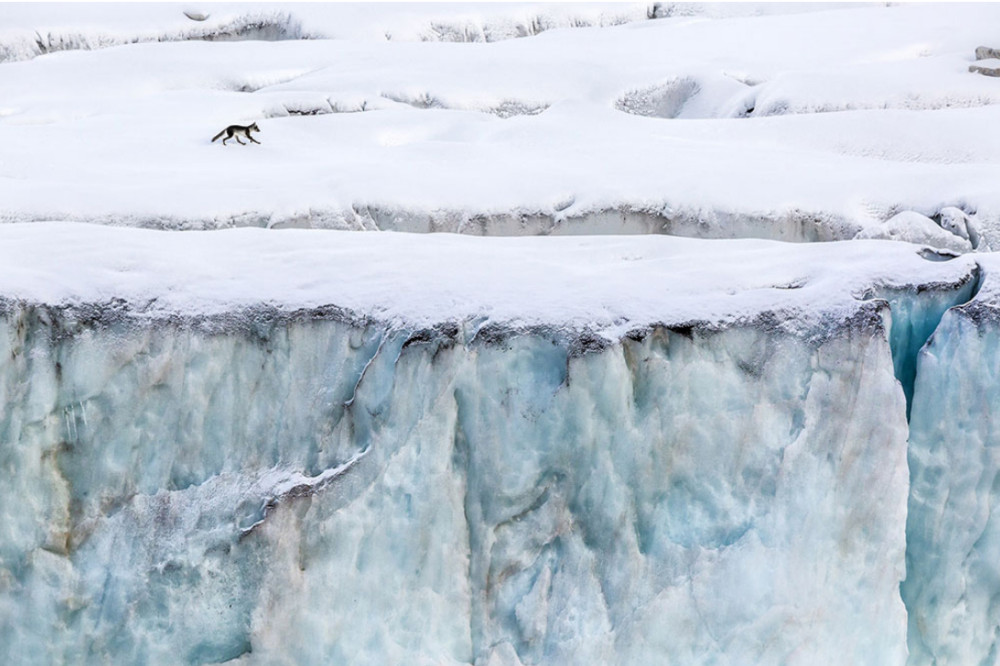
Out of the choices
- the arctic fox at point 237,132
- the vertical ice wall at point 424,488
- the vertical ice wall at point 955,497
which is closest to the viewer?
the vertical ice wall at point 424,488

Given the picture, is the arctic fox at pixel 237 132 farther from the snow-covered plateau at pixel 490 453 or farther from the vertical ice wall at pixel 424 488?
the vertical ice wall at pixel 424 488

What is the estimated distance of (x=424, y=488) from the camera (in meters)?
4.60

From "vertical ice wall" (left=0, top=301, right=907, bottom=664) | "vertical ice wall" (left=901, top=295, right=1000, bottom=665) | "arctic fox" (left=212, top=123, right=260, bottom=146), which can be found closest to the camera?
"vertical ice wall" (left=0, top=301, right=907, bottom=664)

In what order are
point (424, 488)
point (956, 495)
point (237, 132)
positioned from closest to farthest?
1. point (424, 488)
2. point (956, 495)
3. point (237, 132)

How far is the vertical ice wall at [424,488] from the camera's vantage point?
15.1 feet

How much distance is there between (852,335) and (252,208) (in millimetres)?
3100

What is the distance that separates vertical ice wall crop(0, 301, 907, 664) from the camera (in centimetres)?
459

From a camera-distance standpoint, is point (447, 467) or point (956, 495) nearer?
point (447, 467)

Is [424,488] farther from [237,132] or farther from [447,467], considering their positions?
[237,132]

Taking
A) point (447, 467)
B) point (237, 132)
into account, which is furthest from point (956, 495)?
point (237, 132)

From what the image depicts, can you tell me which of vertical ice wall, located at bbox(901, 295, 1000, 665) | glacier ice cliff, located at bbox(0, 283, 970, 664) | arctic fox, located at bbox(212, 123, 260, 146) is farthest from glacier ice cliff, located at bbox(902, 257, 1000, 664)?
arctic fox, located at bbox(212, 123, 260, 146)

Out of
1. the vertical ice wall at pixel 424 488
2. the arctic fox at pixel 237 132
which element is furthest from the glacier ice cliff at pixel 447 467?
the arctic fox at pixel 237 132

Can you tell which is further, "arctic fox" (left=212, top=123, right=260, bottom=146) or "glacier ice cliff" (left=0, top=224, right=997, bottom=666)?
"arctic fox" (left=212, top=123, right=260, bottom=146)

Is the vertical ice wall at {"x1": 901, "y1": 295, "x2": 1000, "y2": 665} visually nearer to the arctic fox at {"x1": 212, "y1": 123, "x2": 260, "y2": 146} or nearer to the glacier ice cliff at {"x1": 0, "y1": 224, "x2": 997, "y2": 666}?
the glacier ice cliff at {"x1": 0, "y1": 224, "x2": 997, "y2": 666}
